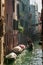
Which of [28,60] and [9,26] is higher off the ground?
[9,26]

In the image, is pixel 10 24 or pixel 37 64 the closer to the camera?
pixel 37 64

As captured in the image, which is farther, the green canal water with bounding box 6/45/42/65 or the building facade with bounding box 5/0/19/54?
the building facade with bounding box 5/0/19/54

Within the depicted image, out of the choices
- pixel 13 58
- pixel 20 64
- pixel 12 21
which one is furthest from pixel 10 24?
pixel 20 64

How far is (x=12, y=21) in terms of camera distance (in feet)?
48.4

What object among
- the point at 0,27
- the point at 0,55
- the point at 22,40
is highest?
the point at 0,27

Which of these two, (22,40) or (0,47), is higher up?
(0,47)

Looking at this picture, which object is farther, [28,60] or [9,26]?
[9,26]

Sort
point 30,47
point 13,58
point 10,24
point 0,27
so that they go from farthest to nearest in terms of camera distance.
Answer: point 30,47 < point 10,24 < point 13,58 < point 0,27

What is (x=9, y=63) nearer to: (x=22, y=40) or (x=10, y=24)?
(x=10, y=24)

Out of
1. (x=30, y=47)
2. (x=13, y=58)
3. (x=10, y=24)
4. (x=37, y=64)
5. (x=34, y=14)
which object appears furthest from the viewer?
(x=34, y=14)

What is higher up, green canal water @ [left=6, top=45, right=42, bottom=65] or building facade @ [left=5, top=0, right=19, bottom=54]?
building facade @ [left=5, top=0, right=19, bottom=54]

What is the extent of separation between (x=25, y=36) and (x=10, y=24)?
8.52 metres

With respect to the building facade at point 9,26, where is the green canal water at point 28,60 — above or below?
below

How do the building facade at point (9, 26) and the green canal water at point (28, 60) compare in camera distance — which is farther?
the building facade at point (9, 26)
